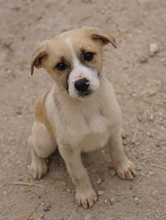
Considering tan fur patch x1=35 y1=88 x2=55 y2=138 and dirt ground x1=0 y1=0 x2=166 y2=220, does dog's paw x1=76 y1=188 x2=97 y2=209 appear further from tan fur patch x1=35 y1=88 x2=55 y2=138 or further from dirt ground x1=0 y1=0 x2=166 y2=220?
tan fur patch x1=35 y1=88 x2=55 y2=138

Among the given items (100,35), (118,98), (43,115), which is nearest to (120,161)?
(43,115)

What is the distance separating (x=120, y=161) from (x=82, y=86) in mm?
1646

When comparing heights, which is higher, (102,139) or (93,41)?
(93,41)

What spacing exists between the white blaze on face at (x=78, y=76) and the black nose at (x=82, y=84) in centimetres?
3

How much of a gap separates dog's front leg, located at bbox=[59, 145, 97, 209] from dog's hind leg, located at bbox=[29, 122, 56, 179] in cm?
57

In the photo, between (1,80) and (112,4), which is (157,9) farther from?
(1,80)

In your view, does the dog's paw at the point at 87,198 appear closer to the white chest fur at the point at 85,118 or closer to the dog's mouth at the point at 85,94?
Result: the white chest fur at the point at 85,118

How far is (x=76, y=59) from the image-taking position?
11.4 ft

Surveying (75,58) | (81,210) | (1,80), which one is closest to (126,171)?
(81,210)

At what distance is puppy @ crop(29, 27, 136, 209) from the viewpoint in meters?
3.49

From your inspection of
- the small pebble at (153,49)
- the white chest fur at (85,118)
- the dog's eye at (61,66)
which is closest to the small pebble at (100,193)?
the white chest fur at (85,118)

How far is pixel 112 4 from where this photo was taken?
23.7 feet

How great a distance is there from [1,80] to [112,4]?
→ 126 inches

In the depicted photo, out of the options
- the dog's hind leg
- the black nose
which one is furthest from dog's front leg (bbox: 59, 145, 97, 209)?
the black nose
